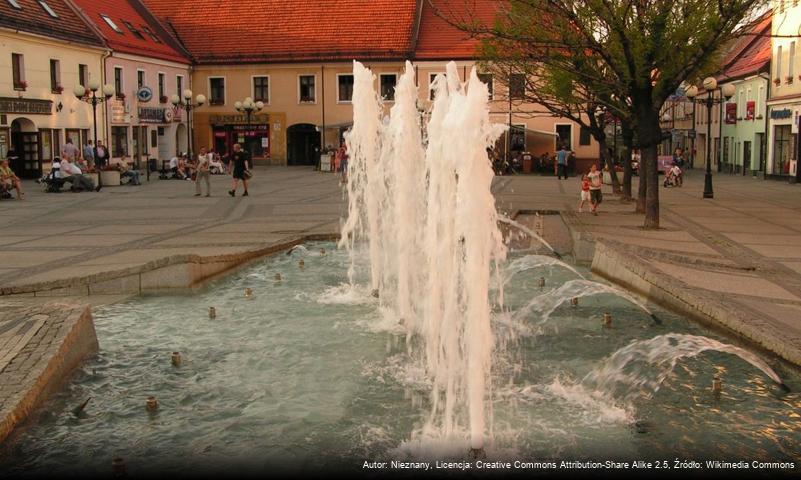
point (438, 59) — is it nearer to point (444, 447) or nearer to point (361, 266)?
point (361, 266)

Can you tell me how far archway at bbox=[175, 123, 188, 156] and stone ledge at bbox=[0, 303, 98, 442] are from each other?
43.8 metres

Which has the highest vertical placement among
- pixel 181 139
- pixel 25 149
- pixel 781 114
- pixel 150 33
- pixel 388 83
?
pixel 150 33

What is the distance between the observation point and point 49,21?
123 ft

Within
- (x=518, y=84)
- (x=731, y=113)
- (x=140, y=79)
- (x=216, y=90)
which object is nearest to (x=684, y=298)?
(x=518, y=84)

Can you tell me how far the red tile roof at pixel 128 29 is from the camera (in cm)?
4301

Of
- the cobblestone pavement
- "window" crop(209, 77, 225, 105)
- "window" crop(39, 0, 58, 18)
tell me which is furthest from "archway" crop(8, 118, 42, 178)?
the cobblestone pavement

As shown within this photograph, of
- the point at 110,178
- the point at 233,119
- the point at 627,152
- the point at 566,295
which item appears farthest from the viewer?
the point at 233,119

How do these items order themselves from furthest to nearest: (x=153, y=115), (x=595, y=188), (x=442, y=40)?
(x=442, y=40), (x=153, y=115), (x=595, y=188)

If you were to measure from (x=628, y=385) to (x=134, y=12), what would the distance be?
159 ft

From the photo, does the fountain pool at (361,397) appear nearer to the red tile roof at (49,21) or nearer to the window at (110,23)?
the red tile roof at (49,21)

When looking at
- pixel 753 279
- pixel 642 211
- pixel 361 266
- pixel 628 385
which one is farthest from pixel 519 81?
pixel 628 385

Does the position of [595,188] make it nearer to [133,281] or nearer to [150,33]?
[133,281]

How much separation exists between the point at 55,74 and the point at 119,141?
6.09 m

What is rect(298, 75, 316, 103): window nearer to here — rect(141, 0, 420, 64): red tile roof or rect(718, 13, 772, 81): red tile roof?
rect(141, 0, 420, 64): red tile roof
